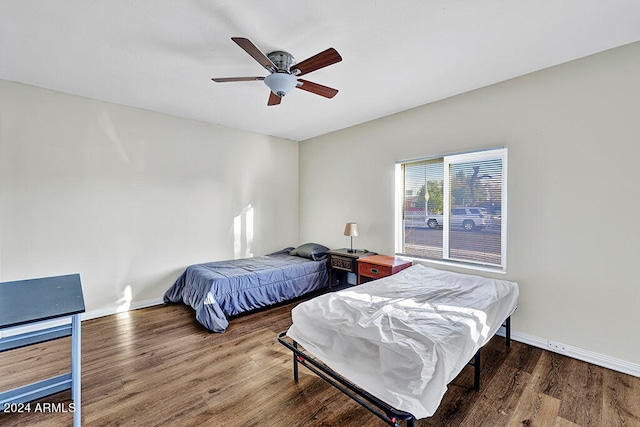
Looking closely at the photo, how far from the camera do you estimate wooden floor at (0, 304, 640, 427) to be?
1.68m

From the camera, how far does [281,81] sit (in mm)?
2221

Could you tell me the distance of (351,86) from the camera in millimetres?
2822

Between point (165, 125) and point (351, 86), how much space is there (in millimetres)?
2568

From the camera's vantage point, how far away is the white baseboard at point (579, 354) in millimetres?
2098

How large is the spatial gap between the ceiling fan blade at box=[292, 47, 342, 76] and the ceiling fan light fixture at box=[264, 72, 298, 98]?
0.13 metres

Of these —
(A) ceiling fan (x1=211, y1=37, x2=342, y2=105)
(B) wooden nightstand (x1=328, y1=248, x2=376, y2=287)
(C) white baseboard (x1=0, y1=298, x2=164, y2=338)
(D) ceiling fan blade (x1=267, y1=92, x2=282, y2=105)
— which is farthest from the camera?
(B) wooden nightstand (x1=328, y1=248, x2=376, y2=287)

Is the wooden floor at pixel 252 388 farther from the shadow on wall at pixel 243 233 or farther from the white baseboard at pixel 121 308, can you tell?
the shadow on wall at pixel 243 233

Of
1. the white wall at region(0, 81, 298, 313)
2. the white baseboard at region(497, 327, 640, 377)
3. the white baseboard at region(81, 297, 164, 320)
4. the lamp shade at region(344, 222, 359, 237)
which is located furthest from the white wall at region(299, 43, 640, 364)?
the white baseboard at region(81, 297, 164, 320)

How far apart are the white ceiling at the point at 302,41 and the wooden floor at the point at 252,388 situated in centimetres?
259

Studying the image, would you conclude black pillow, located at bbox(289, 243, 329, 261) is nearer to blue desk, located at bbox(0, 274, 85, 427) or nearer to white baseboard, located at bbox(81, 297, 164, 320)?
white baseboard, located at bbox(81, 297, 164, 320)

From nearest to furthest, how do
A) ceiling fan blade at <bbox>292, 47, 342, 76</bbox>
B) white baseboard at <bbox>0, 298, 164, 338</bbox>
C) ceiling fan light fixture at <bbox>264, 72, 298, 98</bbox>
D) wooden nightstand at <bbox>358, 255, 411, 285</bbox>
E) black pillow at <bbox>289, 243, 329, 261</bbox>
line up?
1. ceiling fan blade at <bbox>292, 47, 342, 76</bbox>
2. ceiling fan light fixture at <bbox>264, 72, 298, 98</bbox>
3. white baseboard at <bbox>0, 298, 164, 338</bbox>
4. wooden nightstand at <bbox>358, 255, 411, 285</bbox>
5. black pillow at <bbox>289, 243, 329, 261</bbox>

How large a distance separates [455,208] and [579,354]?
5.37ft

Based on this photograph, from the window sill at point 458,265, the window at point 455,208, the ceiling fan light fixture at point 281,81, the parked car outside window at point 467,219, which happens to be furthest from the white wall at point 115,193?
the parked car outside window at point 467,219

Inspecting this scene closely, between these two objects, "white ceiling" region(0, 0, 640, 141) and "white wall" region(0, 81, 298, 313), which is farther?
"white wall" region(0, 81, 298, 313)
